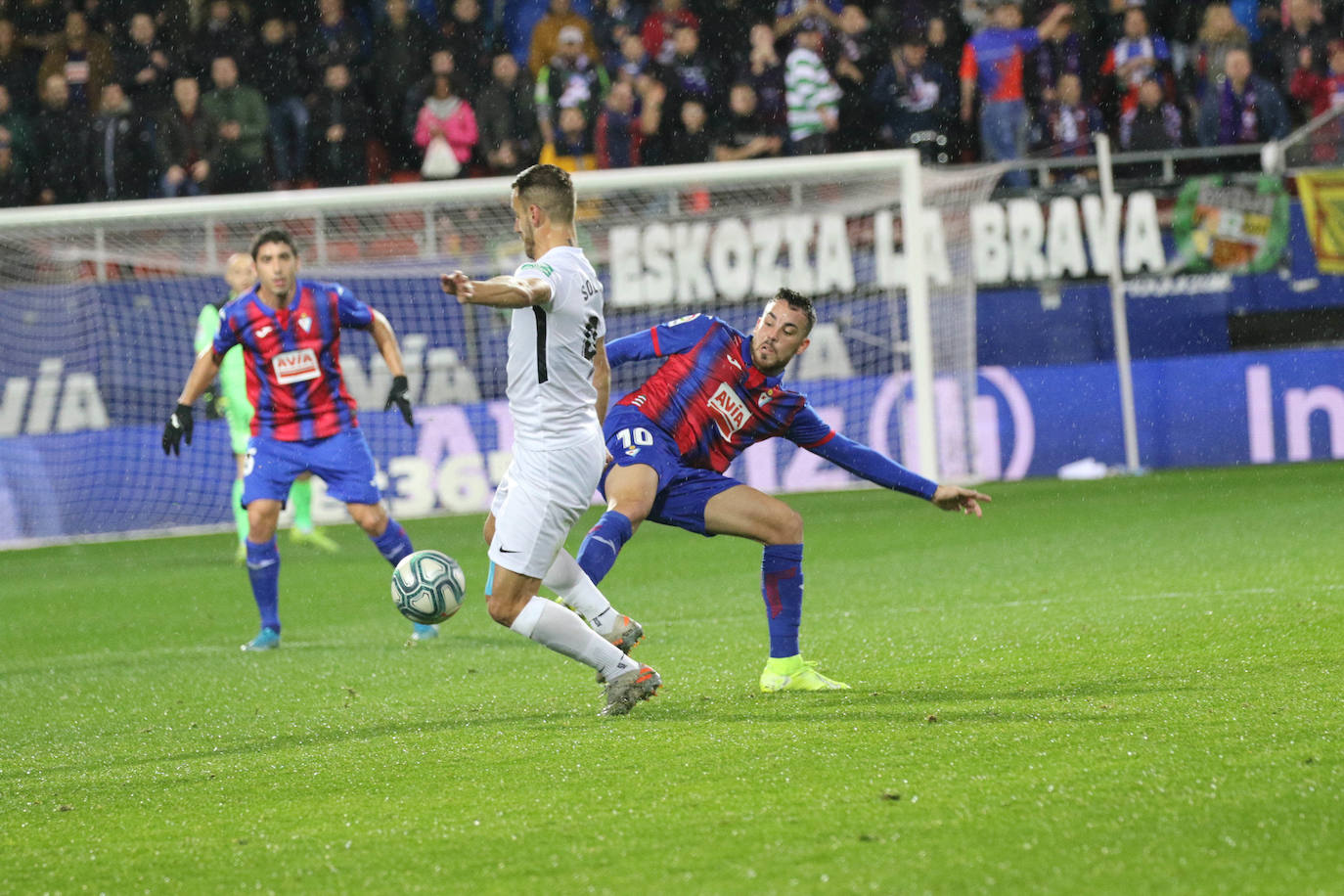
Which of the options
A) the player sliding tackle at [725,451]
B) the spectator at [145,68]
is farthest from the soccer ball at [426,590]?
the spectator at [145,68]

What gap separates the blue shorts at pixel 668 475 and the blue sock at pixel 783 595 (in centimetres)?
34

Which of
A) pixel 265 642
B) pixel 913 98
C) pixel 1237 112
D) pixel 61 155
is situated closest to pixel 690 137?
pixel 913 98

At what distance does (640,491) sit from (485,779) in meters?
1.93

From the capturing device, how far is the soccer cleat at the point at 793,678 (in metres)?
6.23

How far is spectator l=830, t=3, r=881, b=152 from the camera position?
1811cm

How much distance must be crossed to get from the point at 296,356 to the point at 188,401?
636 mm

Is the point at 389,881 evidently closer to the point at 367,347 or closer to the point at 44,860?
the point at 44,860

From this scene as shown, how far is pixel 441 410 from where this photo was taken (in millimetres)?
16141

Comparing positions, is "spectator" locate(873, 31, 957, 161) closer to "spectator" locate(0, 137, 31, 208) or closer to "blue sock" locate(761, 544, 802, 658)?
"spectator" locate(0, 137, 31, 208)

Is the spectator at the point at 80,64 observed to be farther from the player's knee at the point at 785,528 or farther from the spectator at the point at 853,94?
the player's knee at the point at 785,528

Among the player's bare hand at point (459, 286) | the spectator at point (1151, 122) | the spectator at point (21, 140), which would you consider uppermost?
the spectator at point (21, 140)

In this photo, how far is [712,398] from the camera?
6.74 metres

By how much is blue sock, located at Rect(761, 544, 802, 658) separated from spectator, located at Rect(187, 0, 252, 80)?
14.3m

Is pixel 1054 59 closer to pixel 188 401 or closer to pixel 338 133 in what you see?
pixel 338 133
